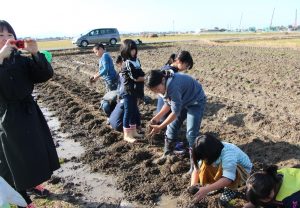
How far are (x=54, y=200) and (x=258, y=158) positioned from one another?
2513mm

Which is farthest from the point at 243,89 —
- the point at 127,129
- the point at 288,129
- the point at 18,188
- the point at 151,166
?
the point at 18,188

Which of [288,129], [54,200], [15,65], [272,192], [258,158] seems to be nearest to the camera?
[272,192]

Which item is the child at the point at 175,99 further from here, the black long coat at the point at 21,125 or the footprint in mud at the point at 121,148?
the black long coat at the point at 21,125

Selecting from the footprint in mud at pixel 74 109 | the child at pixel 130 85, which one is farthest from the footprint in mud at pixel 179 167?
the footprint in mud at pixel 74 109

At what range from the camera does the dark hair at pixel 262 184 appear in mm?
2852

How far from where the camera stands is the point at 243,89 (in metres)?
8.75

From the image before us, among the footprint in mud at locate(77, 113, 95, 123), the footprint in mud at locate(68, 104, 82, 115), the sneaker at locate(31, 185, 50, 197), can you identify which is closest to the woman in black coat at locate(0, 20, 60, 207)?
the sneaker at locate(31, 185, 50, 197)

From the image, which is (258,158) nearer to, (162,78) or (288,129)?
(288,129)

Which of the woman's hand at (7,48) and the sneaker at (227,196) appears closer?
the woman's hand at (7,48)

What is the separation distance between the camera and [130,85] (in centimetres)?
539

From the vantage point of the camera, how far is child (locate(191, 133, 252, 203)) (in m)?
3.26

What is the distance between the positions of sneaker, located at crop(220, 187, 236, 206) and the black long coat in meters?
1.68

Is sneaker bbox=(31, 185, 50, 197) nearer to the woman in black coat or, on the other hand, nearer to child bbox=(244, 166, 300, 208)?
the woman in black coat

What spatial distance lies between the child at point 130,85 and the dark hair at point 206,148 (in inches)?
86.3
